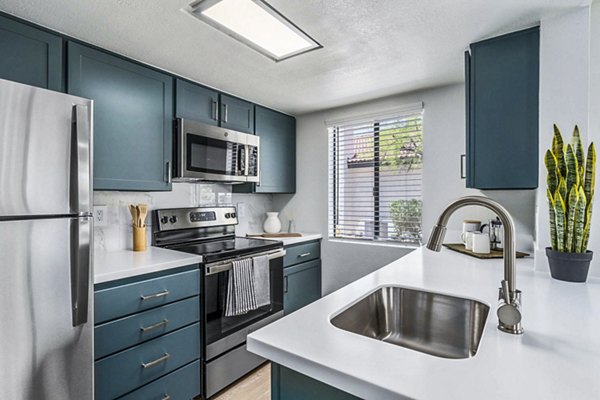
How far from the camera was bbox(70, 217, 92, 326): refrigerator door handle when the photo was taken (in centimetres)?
122

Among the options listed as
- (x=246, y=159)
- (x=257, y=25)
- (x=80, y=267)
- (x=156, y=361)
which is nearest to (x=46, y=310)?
(x=80, y=267)

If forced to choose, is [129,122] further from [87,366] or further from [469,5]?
[469,5]

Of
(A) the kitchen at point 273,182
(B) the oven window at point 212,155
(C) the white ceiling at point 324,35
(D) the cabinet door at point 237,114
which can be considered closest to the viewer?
(A) the kitchen at point 273,182

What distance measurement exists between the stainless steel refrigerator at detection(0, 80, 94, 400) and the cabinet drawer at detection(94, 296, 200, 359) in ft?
0.53

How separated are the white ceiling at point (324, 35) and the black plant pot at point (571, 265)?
113 cm

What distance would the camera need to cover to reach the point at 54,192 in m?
1.17

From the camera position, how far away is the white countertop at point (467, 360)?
0.57 meters

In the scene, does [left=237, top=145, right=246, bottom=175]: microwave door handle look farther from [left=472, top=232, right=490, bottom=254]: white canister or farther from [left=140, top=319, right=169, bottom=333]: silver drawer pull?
[left=472, top=232, right=490, bottom=254]: white canister

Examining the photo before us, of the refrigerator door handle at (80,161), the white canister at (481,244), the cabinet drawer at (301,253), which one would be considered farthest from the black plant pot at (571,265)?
the refrigerator door handle at (80,161)

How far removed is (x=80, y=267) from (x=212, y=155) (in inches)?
50.1

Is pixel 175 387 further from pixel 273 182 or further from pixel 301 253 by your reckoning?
pixel 273 182

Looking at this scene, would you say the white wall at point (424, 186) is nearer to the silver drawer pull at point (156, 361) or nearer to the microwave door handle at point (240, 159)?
the microwave door handle at point (240, 159)

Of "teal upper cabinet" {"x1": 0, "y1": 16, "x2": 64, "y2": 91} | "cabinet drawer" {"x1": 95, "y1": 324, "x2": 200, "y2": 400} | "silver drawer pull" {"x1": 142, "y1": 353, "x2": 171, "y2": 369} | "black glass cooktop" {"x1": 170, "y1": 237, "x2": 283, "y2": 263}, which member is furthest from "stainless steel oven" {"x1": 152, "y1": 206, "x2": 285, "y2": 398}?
"teal upper cabinet" {"x1": 0, "y1": 16, "x2": 64, "y2": 91}

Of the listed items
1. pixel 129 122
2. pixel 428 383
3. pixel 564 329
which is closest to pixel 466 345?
pixel 564 329
